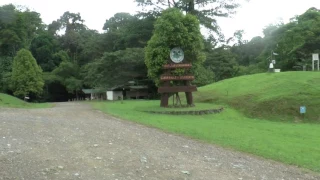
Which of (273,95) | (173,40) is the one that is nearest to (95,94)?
(173,40)

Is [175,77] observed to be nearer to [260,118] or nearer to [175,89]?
[175,89]

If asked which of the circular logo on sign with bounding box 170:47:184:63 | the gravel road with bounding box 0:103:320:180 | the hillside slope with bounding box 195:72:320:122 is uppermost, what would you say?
the circular logo on sign with bounding box 170:47:184:63

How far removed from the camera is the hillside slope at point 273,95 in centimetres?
1994

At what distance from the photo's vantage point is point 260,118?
65.3 feet

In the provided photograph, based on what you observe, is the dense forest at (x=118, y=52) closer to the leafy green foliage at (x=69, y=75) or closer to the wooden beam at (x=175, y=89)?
the leafy green foliage at (x=69, y=75)

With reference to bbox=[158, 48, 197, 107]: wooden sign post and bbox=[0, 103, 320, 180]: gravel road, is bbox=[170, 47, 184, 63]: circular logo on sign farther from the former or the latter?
bbox=[0, 103, 320, 180]: gravel road

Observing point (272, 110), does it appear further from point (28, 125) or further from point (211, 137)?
point (28, 125)

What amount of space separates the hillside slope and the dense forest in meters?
6.49

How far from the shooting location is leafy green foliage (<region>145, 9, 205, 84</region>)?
68.3ft

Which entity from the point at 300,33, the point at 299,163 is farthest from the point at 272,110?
the point at 300,33

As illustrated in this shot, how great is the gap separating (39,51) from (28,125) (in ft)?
162

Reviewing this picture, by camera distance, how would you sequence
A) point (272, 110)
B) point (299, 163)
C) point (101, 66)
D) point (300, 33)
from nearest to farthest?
1. point (299, 163)
2. point (272, 110)
3. point (300, 33)
4. point (101, 66)

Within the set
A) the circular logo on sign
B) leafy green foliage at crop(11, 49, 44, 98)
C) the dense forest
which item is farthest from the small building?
the circular logo on sign

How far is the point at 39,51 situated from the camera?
188ft
